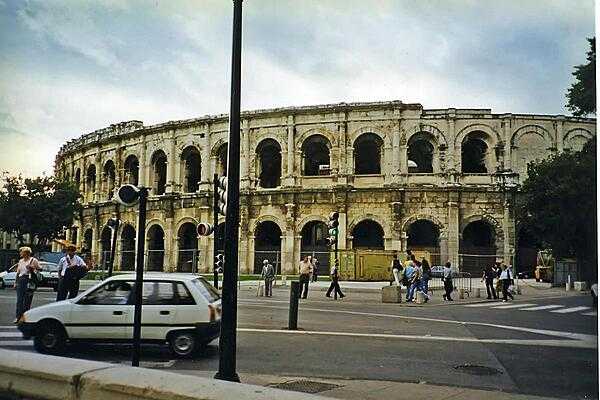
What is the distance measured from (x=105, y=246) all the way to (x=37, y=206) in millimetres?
1499

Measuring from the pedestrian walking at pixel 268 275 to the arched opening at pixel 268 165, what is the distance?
2488mm

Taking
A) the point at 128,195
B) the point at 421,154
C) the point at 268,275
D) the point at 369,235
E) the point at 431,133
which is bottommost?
the point at 268,275

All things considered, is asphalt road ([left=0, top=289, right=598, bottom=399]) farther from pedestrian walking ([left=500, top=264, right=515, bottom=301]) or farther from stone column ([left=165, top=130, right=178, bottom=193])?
pedestrian walking ([left=500, top=264, right=515, bottom=301])

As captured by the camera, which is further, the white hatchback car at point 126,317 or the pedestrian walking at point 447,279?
the pedestrian walking at point 447,279

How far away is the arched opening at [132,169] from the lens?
7891mm

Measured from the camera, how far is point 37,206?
23.2 ft

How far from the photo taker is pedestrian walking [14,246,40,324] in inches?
304

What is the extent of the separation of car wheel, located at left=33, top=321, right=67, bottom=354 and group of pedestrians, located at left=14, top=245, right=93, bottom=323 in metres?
1.38

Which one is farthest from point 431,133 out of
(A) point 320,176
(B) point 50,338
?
(B) point 50,338

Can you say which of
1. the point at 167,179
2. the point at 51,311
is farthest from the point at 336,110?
the point at 51,311

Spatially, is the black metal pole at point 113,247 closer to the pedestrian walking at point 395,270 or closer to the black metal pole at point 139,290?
the black metal pole at point 139,290

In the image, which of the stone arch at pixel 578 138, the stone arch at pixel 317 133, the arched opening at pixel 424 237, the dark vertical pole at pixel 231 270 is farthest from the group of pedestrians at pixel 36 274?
the arched opening at pixel 424 237

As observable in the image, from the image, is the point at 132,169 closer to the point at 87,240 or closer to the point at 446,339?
the point at 87,240

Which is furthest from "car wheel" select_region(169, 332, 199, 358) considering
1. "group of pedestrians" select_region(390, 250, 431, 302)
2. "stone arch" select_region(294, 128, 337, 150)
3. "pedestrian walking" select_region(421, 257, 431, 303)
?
"pedestrian walking" select_region(421, 257, 431, 303)
